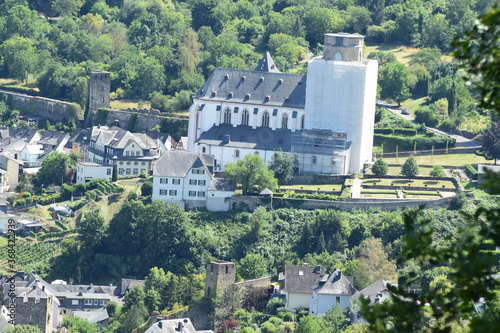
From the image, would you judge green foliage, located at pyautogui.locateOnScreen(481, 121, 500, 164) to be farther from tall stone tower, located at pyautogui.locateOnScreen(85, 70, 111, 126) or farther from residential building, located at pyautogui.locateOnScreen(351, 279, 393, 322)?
tall stone tower, located at pyautogui.locateOnScreen(85, 70, 111, 126)

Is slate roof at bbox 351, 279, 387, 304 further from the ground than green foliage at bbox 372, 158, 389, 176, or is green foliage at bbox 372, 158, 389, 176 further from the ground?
green foliage at bbox 372, 158, 389, 176

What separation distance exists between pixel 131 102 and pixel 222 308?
33.7 m

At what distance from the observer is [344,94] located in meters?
62.8

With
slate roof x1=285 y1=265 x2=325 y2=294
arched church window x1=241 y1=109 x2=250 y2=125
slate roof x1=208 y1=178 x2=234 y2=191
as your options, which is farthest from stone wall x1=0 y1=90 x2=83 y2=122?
slate roof x1=285 y1=265 x2=325 y2=294

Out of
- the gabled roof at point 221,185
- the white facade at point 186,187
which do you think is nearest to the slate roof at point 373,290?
the gabled roof at point 221,185

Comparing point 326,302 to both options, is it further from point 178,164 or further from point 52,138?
point 52,138

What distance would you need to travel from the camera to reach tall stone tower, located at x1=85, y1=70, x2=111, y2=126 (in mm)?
78562

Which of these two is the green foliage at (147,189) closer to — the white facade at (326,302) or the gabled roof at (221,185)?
the gabled roof at (221,185)

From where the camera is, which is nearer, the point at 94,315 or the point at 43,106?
the point at 94,315

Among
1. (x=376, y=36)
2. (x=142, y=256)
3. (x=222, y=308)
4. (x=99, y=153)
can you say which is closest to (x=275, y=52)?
(x=376, y=36)

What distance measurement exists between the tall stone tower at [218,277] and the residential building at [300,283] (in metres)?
2.29

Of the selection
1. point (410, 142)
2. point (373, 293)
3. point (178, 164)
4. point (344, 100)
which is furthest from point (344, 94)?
point (373, 293)

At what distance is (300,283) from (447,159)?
59.8ft

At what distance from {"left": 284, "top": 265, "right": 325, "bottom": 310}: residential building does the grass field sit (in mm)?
15414
